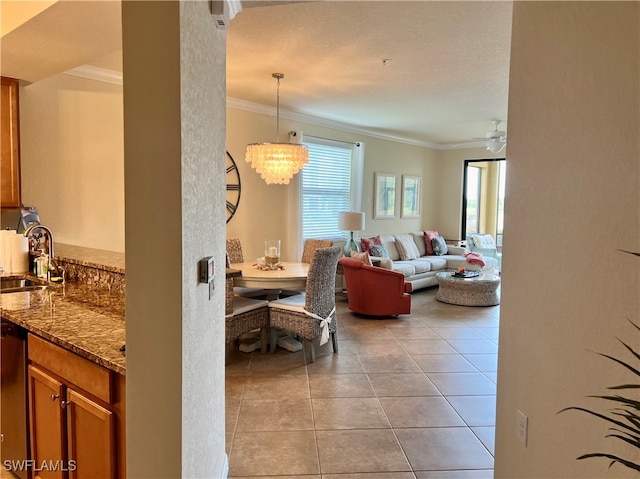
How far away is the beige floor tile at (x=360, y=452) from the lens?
234cm

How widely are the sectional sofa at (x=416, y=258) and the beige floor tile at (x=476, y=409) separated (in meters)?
3.07

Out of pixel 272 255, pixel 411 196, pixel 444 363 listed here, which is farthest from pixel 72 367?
pixel 411 196

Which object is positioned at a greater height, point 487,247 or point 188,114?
point 188,114

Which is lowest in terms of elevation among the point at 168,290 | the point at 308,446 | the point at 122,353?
the point at 308,446

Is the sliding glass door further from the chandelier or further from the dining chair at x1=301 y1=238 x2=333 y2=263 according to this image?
the chandelier

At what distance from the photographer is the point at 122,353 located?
1541 mm

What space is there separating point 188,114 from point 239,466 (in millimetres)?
1917

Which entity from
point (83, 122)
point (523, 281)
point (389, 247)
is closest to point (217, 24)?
point (523, 281)

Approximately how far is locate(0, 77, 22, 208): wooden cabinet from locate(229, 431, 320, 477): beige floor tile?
2.40m

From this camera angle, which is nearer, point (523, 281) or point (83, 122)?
point (523, 281)

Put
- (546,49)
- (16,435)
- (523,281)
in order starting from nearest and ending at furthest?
(546,49) < (523,281) < (16,435)

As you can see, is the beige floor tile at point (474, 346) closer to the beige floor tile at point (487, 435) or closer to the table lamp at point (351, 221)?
the beige floor tile at point (487, 435)

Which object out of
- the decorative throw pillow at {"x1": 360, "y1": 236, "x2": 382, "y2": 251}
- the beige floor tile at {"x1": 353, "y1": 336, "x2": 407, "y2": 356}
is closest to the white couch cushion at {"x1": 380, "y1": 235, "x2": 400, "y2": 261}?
the decorative throw pillow at {"x1": 360, "y1": 236, "x2": 382, "y2": 251}

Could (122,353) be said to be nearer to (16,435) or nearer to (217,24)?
(16,435)
